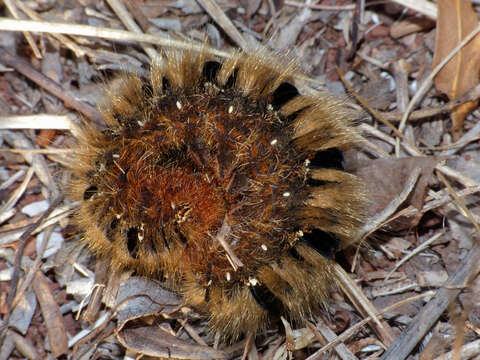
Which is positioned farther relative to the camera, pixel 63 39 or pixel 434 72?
pixel 63 39

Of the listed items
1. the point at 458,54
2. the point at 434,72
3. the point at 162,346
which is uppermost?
the point at 458,54

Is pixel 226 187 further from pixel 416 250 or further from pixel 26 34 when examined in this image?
pixel 26 34

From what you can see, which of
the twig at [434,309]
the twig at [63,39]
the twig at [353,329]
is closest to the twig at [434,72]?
the twig at [434,309]

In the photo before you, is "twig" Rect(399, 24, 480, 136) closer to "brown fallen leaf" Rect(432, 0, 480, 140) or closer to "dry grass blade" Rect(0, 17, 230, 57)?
"brown fallen leaf" Rect(432, 0, 480, 140)

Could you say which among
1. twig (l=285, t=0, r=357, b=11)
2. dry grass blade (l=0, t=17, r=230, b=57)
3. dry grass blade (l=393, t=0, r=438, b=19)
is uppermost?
dry grass blade (l=393, t=0, r=438, b=19)

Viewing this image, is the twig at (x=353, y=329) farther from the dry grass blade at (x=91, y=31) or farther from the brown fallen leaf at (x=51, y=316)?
the dry grass blade at (x=91, y=31)

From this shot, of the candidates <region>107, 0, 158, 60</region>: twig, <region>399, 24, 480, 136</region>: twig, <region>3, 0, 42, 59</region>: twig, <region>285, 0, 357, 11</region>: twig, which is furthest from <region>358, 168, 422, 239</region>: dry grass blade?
<region>3, 0, 42, 59</region>: twig

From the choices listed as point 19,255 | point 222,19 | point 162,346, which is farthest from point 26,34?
point 162,346
